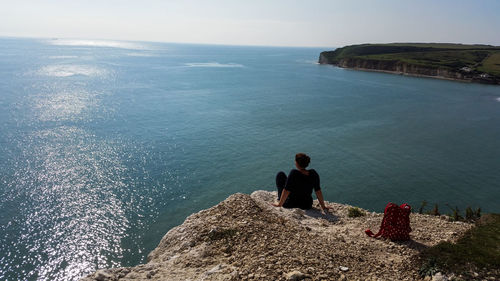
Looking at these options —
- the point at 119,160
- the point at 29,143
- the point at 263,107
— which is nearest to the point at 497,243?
the point at 119,160

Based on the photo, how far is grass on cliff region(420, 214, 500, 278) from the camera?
29.1 ft

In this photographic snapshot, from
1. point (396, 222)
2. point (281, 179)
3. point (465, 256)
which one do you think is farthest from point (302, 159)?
point (465, 256)

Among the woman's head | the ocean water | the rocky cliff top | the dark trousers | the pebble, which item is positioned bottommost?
the ocean water

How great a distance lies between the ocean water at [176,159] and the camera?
24.1 meters

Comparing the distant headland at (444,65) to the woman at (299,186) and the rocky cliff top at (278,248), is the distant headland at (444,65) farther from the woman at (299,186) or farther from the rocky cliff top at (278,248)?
the rocky cliff top at (278,248)

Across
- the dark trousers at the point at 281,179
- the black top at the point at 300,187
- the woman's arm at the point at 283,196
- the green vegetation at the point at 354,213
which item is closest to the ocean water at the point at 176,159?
the woman's arm at the point at 283,196

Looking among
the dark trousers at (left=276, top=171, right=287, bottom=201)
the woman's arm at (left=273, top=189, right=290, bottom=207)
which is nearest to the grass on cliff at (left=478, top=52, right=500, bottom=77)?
→ the dark trousers at (left=276, top=171, right=287, bottom=201)

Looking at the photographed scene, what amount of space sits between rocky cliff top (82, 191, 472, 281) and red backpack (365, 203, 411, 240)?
360 millimetres

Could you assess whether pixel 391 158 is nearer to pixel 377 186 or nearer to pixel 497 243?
pixel 377 186

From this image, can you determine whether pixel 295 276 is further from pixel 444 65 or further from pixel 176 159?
pixel 444 65

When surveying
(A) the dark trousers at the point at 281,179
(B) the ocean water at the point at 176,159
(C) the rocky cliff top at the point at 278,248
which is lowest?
(B) the ocean water at the point at 176,159

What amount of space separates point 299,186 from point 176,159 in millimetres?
28891

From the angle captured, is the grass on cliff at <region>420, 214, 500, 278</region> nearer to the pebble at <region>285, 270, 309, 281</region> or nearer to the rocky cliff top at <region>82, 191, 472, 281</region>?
the rocky cliff top at <region>82, 191, 472, 281</region>

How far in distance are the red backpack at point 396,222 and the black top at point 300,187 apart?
3.17 meters
